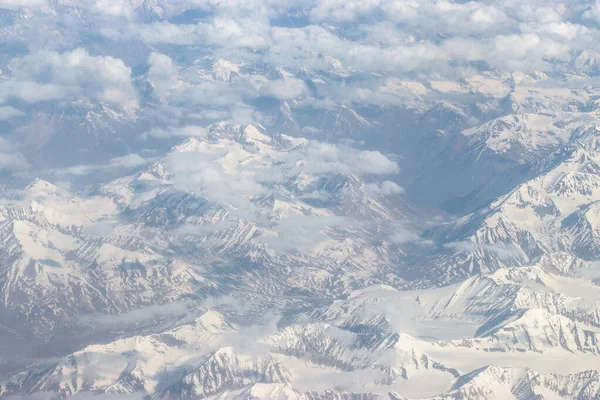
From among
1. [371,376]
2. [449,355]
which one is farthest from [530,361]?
[371,376]

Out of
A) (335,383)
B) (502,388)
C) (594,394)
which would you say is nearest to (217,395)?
(335,383)

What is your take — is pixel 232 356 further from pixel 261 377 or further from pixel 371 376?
pixel 371 376

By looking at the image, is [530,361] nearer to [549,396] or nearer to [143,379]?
[549,396]

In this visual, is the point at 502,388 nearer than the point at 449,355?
Yes

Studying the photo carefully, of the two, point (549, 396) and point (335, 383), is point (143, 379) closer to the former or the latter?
point (335, 383)

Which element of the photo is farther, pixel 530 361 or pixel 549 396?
pixel 530 361

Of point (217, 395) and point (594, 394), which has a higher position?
point (594, 394)

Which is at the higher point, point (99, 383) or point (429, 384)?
point (429, 384)
